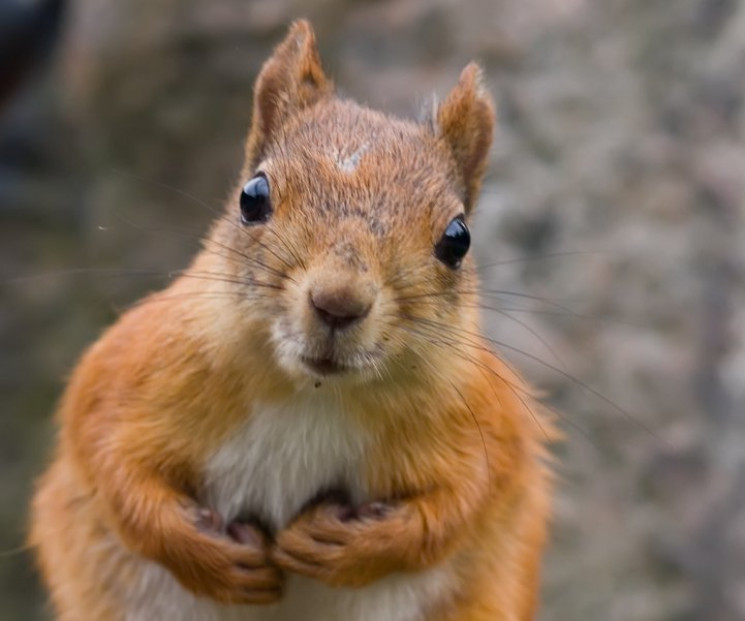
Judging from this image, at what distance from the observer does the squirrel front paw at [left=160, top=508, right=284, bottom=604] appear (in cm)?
173

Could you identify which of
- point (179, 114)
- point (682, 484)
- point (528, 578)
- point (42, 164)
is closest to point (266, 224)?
point (528, 578)

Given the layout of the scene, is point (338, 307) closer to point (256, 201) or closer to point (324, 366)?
Result: point (324, 366)

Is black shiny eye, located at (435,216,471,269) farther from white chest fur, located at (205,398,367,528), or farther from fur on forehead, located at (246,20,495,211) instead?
white chest fur, located at (205,398,367,528)

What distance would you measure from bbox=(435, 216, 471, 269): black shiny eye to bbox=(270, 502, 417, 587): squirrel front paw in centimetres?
37

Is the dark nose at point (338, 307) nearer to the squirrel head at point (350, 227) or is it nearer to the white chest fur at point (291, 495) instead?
the squirrel head at point (350, 227)

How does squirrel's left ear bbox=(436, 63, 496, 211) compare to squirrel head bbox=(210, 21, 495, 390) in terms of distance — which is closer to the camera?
squirrel head bbox=(210, 21, 495, 390)

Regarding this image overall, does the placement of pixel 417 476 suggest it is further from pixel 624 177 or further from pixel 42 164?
pixel 42 164

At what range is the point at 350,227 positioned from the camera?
1.55 m

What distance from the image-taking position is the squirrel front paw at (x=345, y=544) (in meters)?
1.72

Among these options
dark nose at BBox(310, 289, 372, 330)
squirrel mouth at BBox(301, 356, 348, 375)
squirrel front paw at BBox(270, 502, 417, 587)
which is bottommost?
squirrel front paw at BBox(270, 502, 417, 587)

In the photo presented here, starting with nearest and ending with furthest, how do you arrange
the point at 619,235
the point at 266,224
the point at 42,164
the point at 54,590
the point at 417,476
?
the point at 266,224 → the point at 417,476 → the point at 54,590 → the point at 619,235 → the point at 42,164

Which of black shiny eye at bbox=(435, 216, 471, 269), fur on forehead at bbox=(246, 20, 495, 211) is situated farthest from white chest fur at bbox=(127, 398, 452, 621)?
fur on forehead at bbox=(246, 20, 495, 211)

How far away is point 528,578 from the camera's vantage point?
208 centimetres

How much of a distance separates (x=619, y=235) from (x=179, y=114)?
1.62m
